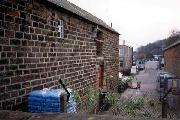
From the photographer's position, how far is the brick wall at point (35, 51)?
5680mm

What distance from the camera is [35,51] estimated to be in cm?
688

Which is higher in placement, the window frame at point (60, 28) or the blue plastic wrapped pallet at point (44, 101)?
the window frame at point (60, 28)

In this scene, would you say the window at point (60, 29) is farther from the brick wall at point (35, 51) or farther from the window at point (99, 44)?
the window at point (99, 44)

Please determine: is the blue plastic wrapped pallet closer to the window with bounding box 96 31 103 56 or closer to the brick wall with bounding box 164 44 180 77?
the window with bounding box 96 31 103 56

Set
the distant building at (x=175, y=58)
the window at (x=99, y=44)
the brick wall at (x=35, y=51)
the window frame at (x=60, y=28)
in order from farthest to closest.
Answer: the distant building at (x=175, y=58), the window at (x=99, y=44), the window frame at (x=60, y=28), the brick wall at (x=35, y=51)

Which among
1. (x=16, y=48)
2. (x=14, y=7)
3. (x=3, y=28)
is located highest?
(x=14, y=7)

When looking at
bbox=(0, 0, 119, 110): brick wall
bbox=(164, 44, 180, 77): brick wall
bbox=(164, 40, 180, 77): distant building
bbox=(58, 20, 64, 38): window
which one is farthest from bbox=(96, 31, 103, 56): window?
bbox=(164, 44, 180, 77): brick wall

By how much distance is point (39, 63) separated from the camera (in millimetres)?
7098

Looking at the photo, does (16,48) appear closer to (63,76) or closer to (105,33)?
(63,76)

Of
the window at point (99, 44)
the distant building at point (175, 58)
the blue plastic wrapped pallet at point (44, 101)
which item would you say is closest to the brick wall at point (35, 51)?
the blue plastic wrapped pallet at point (44, 101)

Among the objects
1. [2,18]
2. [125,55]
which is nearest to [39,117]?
[2,18]

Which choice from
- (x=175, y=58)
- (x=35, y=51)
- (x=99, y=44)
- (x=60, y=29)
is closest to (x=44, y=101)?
(x=35, y=51)

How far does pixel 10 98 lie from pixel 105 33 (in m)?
10.5

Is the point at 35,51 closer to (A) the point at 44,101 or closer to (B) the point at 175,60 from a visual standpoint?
(A) the point at 44,101
